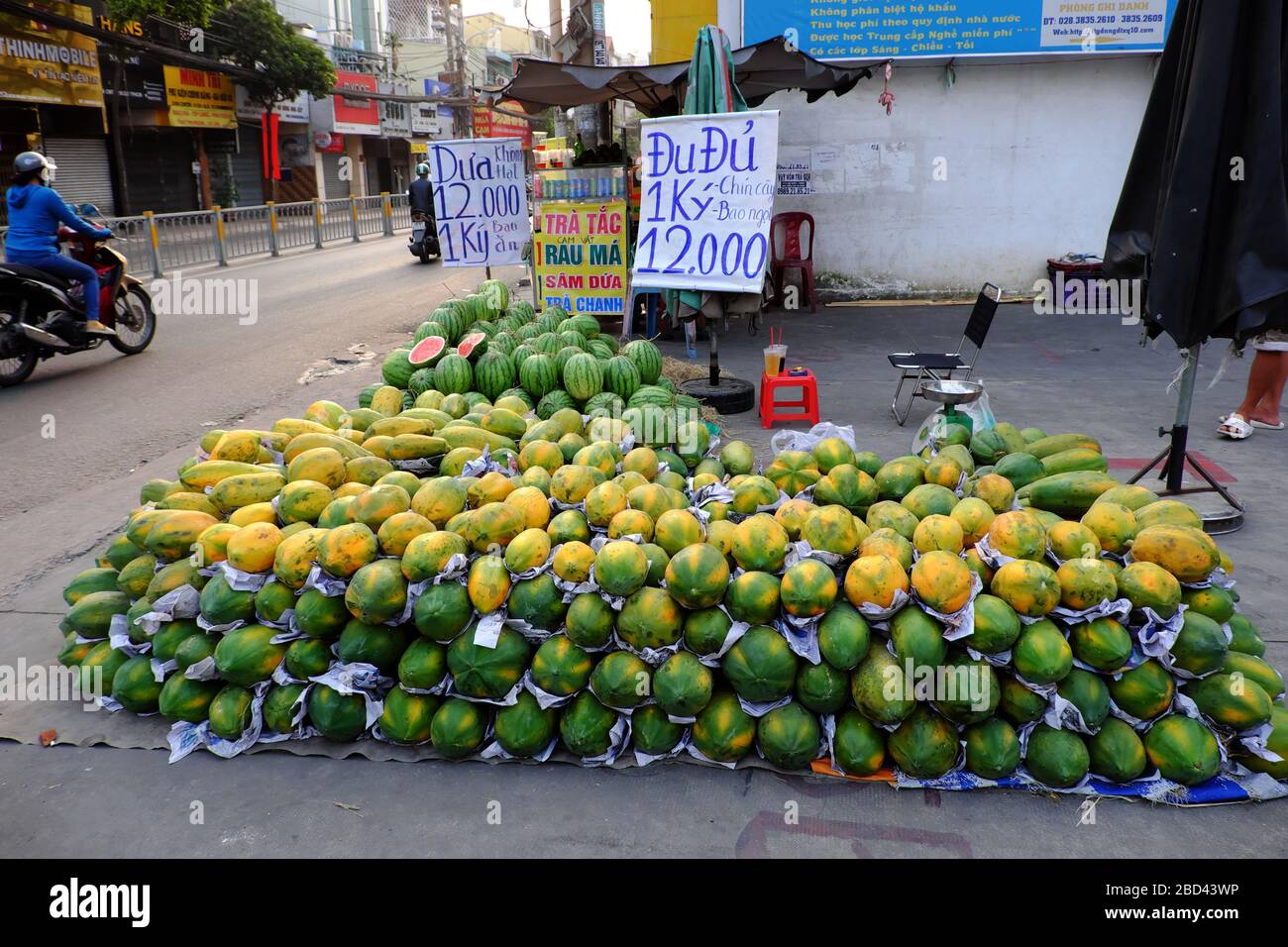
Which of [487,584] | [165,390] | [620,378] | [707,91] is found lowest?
[165,390]

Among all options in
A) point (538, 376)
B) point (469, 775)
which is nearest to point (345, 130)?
point (538, 376)

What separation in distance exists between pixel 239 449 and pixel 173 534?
704 mm

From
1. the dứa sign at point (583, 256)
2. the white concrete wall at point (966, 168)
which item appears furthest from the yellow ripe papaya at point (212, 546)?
the white concrete wall at point (966, 168)

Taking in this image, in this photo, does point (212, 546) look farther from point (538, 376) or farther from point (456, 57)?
point (456, 57)

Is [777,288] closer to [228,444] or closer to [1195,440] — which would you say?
[1195,440]

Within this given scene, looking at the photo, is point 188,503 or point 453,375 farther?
point 453,375

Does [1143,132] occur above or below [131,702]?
above

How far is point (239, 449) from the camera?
4203mm

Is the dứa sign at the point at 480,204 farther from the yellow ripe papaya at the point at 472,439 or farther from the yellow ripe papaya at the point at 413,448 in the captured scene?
the yellow ripe papaya at the point at 413,448

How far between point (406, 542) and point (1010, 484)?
2516 mm

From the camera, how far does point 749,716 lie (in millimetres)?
3115

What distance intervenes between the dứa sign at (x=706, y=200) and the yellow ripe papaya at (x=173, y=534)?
176 inches

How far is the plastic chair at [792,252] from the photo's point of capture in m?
12.4
